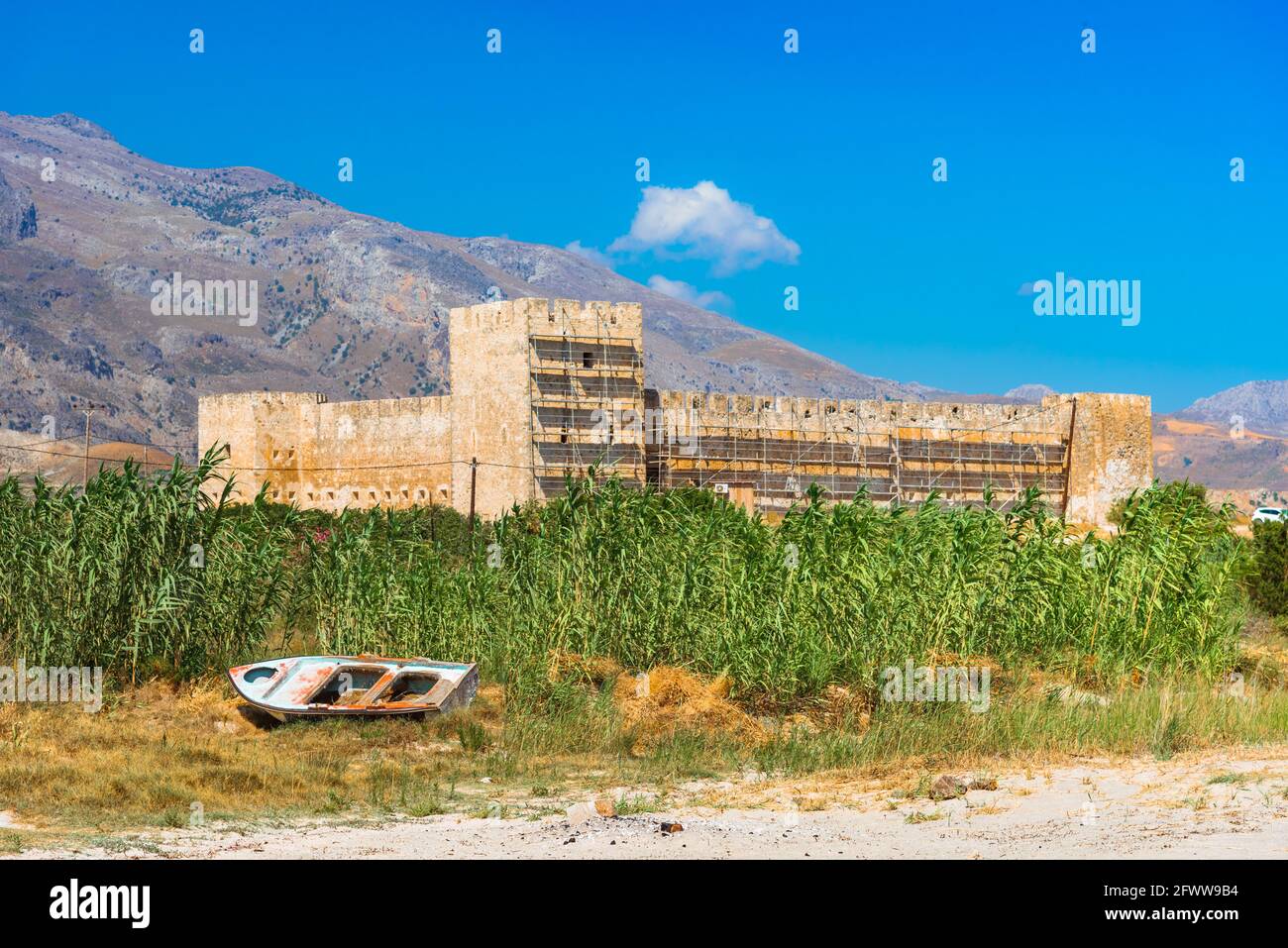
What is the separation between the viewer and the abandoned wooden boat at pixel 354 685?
34.3 feet

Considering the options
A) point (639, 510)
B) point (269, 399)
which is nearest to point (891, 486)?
point (269, 399)

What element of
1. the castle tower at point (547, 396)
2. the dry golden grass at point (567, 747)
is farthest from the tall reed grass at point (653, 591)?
the castle tower at point (547, 396)

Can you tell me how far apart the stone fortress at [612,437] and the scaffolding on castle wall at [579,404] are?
0.03 metres

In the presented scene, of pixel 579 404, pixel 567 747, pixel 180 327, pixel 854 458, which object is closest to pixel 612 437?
pixel 579 404

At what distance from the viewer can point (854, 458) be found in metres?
32.0

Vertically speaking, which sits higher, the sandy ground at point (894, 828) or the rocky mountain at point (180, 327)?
the rocky mountain at point (180, 327)

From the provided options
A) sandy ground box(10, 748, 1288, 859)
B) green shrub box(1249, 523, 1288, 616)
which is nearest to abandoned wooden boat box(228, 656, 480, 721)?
sandy ground box(10, 748, 1288, 859)

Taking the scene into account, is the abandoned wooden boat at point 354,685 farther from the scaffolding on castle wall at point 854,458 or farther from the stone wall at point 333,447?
the stone wall at point 333,447

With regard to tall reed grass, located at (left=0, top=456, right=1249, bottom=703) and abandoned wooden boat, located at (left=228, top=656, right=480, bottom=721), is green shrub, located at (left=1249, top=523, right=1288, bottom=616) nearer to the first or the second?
tall reed grass, located at (left=0, top=456, right=1249, bottom=703)

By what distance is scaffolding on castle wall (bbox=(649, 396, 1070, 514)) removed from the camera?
1201 inches

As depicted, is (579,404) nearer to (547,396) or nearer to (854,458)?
(547,396)

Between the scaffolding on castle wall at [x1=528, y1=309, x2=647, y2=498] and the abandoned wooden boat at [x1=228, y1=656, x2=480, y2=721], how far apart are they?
17.3m
